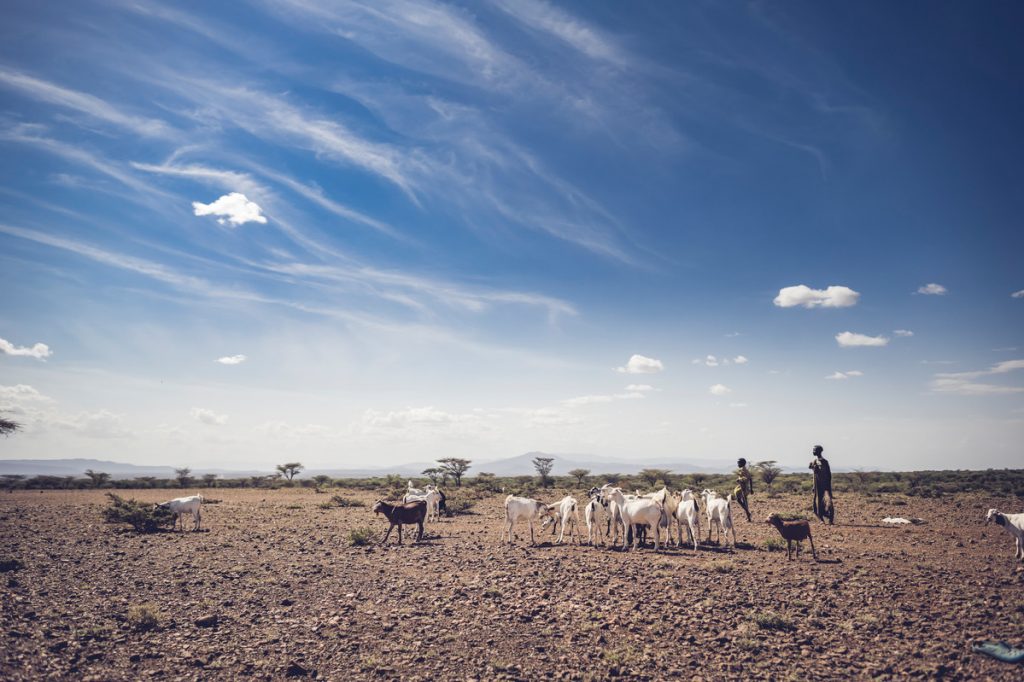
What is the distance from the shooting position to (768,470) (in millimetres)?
46875

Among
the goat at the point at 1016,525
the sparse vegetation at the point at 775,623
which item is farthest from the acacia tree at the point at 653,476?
the sparse vegetation at the point at 775,623

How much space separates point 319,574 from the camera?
44.3 ft

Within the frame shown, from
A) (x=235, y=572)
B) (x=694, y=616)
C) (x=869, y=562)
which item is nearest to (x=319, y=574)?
(x=235, y=572)

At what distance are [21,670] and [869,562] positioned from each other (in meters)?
17.6

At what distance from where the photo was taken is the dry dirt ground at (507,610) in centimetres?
845

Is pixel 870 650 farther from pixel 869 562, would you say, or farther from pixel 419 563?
pixel 419 563

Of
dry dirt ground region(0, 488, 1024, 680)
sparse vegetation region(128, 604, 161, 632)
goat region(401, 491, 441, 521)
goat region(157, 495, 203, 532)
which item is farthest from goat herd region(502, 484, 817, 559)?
goat region(157, 495, 203, 532)

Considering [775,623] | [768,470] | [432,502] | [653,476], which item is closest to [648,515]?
[775,623]

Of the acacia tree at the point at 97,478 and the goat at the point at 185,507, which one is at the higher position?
the goat at the point at 185,507

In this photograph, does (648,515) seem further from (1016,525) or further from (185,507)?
(185,507)

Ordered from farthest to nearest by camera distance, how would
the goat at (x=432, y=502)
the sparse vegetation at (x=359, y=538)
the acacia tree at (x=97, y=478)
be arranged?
the acacia tree at (x=97, y=478) < the goat at (x=432, y=502) < the sparse vegetation at (x=359, y=538)

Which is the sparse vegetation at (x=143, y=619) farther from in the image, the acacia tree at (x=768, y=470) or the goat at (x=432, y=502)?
the acacia tree at (x=768, y=470)

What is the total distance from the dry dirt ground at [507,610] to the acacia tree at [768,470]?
2903cm

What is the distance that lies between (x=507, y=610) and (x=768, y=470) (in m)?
43.2
